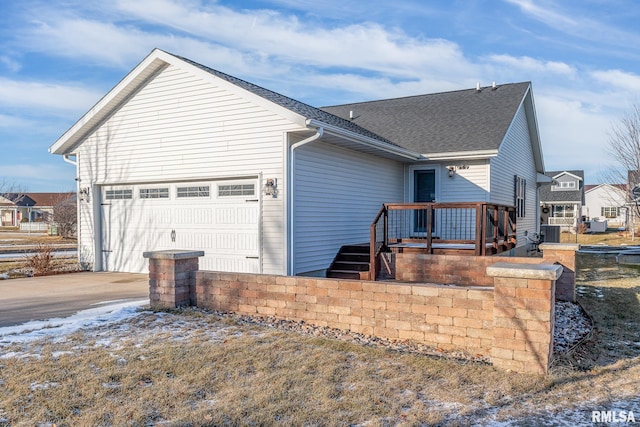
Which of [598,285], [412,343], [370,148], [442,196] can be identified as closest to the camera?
[412,343]

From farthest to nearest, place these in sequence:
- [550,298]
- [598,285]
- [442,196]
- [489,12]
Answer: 1. [442,196]
2. [489,12]
3. [598,285]
4. [550,298]

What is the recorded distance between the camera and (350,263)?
9.62 metres

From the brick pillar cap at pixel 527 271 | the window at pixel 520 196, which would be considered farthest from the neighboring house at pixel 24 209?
the brick pillar cap at pixel 527 271

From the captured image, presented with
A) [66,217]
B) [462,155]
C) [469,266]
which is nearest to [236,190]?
[469,266]

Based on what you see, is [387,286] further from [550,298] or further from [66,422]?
[66,422]

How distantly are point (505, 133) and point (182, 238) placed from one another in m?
8.39

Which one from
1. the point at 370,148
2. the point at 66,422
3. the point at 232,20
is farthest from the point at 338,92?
the point at 66,422

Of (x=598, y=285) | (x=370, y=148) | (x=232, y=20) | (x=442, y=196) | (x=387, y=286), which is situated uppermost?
(x=232, y=20)

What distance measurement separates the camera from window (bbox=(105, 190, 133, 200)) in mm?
11052

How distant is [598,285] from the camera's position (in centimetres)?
958

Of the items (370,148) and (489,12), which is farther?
(489,12)

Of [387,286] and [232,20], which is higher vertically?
[232,20]

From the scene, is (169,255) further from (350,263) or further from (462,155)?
(462,155)

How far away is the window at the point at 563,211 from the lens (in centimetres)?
3912
